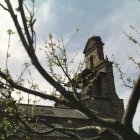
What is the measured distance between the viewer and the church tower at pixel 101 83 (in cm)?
3158

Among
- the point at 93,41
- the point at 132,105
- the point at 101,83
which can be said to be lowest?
the point at 132,105

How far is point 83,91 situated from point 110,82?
59.4ft

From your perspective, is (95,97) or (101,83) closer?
(95,97)

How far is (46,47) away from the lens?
48.9 feet

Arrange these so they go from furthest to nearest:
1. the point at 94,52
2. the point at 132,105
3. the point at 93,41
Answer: the point at 93,41 < the point at 94,52 < the point at 132,105

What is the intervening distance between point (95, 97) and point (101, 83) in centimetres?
251

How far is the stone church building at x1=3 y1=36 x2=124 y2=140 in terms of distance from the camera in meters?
28.5

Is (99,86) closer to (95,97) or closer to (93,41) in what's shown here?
(95,97)

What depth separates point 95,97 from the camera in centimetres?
3111

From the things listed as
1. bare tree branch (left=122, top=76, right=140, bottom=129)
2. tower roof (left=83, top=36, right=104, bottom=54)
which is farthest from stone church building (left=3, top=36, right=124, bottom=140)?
bare tree branch (left=122, top=76, right=140, bottom=129)

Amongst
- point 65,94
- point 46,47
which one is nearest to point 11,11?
point 65,94

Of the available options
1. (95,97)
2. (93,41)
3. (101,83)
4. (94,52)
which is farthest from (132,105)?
(93,41)

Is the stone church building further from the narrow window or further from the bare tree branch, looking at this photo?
the bare tree branch

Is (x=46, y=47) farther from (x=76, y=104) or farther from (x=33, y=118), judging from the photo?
(x=76, y=104)
